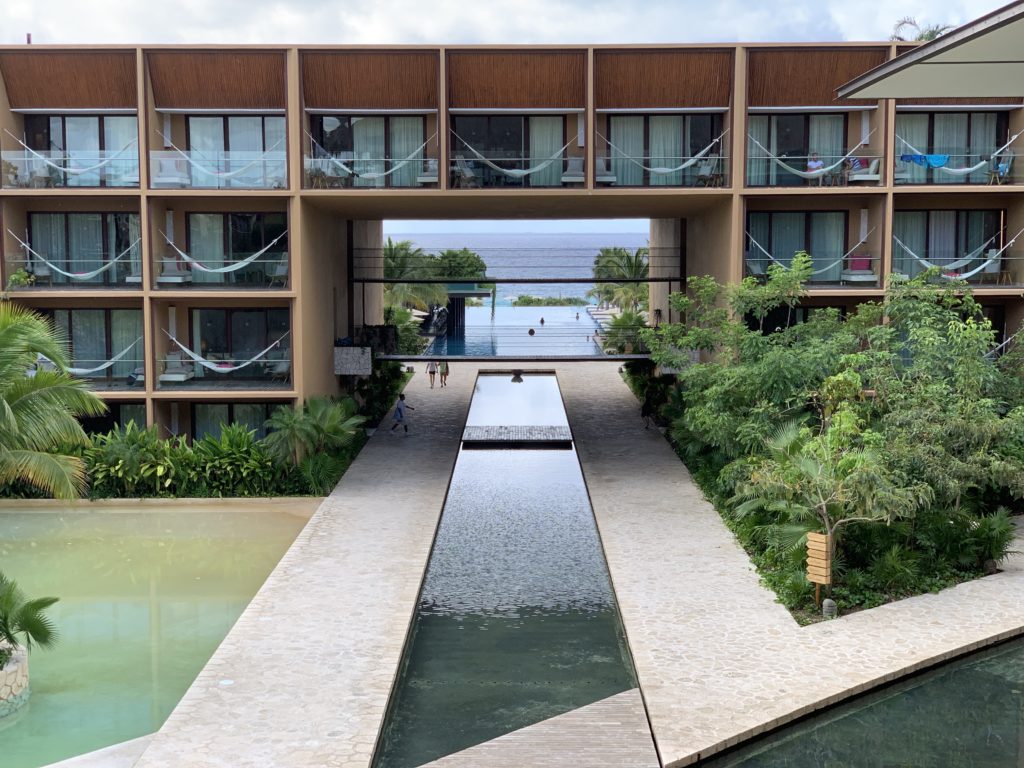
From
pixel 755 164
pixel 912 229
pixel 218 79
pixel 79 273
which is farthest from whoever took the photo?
pixel 912 229

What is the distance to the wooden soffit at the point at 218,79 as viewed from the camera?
24109mm

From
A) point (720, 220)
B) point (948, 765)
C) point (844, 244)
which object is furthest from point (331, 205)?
point (948, 765)

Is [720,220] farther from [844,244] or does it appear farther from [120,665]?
→ [120,665]

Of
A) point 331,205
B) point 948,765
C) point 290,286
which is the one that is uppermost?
point 331,205

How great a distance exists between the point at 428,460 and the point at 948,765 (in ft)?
52.7

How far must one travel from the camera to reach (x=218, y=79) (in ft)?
80.4

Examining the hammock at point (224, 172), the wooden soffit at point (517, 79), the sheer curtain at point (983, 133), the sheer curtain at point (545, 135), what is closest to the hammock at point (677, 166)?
the sheer curtain at point (545, 135)

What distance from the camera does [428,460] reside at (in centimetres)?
2631

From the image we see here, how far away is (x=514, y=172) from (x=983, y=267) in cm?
1045

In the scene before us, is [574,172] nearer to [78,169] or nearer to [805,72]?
[805,72]

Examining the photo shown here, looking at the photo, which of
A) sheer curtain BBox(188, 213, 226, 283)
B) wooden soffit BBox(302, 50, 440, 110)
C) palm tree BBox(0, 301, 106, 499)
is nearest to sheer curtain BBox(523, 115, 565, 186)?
wooden soffit BBox(302, 50, 440, 110)

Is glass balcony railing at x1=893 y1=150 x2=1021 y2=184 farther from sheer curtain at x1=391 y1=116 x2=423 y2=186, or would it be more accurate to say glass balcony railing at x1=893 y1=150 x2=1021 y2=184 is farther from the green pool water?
the green pool water

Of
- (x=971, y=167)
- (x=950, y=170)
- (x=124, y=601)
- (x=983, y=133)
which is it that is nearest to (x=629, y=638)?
(x=124, y=601)

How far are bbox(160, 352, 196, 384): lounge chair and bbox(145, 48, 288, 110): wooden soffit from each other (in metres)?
5.47
